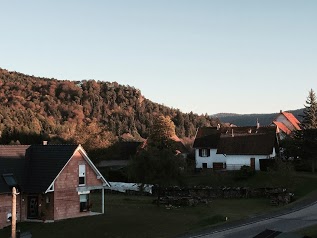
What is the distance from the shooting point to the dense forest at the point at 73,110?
369 ft

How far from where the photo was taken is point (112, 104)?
6629 inches

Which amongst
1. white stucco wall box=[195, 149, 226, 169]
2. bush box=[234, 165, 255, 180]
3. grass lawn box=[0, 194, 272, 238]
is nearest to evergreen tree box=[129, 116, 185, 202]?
grass lawn box=[0, 194, 272, 238]

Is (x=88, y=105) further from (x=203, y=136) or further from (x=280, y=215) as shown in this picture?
(x=280, y=215)

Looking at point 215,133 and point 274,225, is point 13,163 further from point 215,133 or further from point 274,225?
point 215,133

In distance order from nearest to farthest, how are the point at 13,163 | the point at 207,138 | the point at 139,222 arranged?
the point at 139,222 < the point at 13,163 < the point at 207,138

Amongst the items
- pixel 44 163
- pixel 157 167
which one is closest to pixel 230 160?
pixel 157 167

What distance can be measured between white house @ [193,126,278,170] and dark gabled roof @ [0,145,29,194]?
110ft

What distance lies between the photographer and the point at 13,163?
38938mm

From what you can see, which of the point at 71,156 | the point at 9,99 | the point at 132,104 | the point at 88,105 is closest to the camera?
the point at 71,156

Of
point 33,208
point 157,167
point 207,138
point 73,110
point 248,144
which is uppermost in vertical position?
point 73,110

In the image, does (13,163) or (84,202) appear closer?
(13,163)

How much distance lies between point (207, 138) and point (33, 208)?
39.6m

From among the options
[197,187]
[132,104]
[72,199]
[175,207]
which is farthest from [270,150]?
[132,104]

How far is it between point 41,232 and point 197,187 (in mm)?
25650
